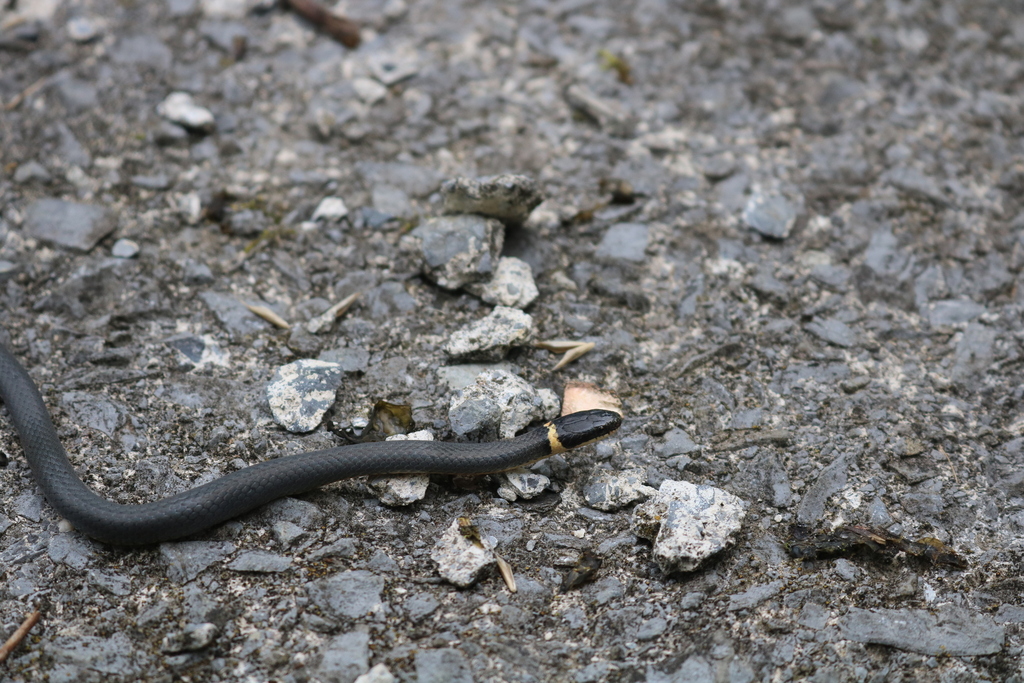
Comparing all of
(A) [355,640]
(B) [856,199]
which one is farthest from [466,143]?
(A) [355,640]

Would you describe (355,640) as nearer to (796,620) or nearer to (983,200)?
(796,620)

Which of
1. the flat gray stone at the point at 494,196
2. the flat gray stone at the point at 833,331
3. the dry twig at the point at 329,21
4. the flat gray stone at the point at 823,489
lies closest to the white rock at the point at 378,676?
the flat gray stone at the point at 823,489

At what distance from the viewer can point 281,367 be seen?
3715 millimetres

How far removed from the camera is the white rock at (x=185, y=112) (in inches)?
189

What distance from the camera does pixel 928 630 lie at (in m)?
2.84

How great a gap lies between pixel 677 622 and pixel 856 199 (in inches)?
122

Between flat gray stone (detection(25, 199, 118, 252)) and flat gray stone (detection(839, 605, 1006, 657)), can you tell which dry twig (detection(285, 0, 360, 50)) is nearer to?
flat gray stone (detection(25, 199, 118, 252))

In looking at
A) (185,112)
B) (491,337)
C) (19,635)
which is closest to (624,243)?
(491,337)

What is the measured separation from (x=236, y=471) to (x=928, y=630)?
2793mm

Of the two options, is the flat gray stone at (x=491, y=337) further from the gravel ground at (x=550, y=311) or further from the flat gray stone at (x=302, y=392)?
the flat gray stone at (x=302, y=392)

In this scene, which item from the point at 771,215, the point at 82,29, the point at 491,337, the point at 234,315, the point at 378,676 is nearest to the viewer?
the point at 378,676

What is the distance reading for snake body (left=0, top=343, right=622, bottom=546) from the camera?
299 centimetres

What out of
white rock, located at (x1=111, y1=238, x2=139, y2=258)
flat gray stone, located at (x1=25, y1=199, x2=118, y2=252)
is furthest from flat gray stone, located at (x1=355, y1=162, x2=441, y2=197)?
flat gray stone, located at (x1=25, y1=199, x2=118, y2=252)

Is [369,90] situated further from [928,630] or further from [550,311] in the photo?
[928,630]
